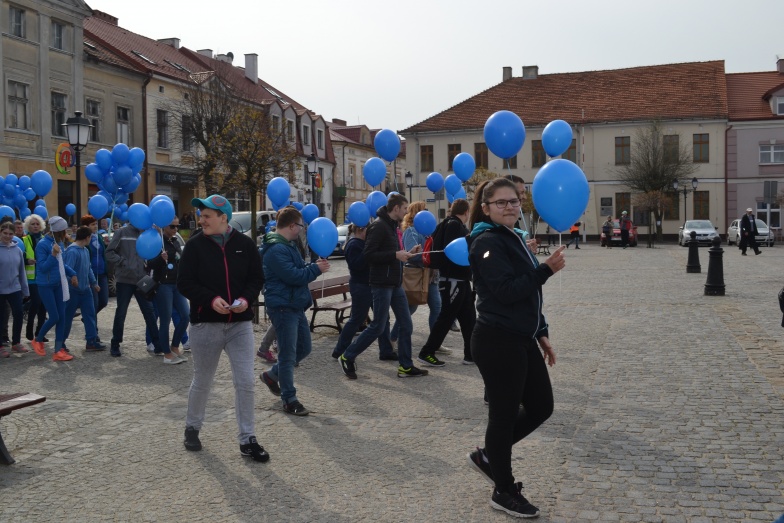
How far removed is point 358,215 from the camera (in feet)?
29.5

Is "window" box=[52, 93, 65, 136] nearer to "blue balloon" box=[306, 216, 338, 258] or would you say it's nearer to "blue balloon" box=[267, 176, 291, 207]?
"blue balloon" box=[267, 176, 291, 207]

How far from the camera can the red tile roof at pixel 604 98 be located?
173 feet

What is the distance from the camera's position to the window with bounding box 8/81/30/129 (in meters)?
29.5

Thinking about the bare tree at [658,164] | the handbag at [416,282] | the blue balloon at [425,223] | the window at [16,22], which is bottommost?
the handbag at [416,282]

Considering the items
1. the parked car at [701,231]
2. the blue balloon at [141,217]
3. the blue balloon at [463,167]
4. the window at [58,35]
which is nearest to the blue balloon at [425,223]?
the blue balloon at [463,167]

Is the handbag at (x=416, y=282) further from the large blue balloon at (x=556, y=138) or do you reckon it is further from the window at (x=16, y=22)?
the window at (x=16, y=22)

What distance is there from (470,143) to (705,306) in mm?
43808

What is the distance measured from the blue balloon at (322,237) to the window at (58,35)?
94.2 ft

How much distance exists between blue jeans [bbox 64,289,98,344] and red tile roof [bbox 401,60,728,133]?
152 feet

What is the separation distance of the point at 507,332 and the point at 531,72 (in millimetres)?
57824

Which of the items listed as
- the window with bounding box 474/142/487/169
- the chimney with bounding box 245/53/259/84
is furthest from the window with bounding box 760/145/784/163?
the chimney with bounding box 245/53/259/84

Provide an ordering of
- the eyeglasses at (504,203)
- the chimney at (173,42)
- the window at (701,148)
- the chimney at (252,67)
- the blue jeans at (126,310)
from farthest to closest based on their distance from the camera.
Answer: the chimney at (252,67) → the window at (701,148) → the chimney at (173,42) → the blue jeans at (126,310) → the eyeglasses at (504,203)

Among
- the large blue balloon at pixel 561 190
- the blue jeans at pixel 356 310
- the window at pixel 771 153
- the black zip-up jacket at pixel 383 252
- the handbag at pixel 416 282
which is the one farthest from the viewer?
the window at pixel 771 153

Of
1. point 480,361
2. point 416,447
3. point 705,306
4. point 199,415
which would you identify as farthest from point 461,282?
point 705,306
